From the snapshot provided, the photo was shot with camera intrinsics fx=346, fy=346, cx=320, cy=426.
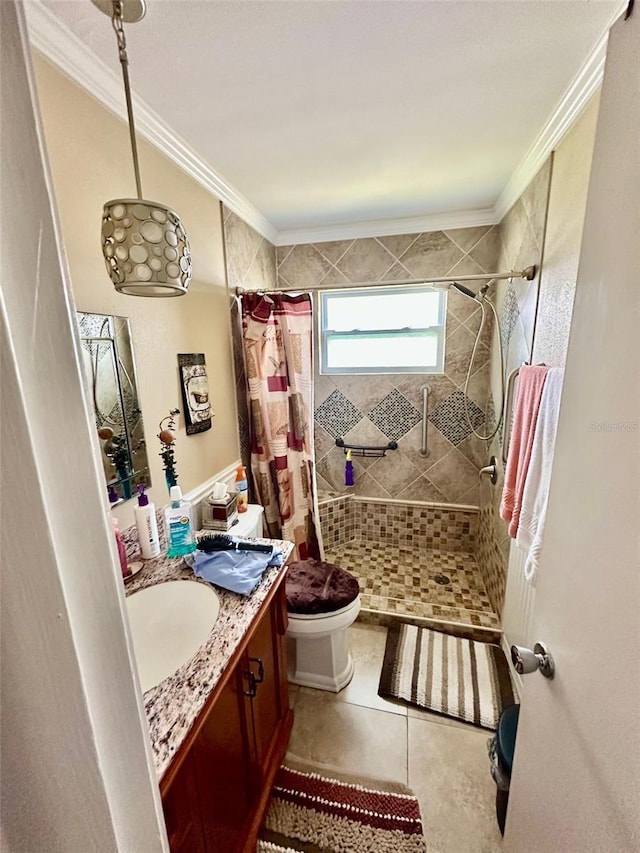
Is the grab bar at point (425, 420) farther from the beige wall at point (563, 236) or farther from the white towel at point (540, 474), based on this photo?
the white towel at point (540, 474)

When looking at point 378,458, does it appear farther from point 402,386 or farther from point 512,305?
point 512,305

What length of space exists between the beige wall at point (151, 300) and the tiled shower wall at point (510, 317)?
1.57m

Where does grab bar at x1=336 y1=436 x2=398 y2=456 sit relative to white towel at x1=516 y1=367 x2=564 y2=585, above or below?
below

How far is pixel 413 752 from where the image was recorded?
1.44 m

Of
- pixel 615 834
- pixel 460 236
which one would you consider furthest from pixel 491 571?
pixel 460 236

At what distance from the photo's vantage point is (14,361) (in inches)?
9.4

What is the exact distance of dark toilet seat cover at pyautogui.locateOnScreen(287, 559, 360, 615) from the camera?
1558 millimetres

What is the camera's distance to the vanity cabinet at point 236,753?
28.7 inches

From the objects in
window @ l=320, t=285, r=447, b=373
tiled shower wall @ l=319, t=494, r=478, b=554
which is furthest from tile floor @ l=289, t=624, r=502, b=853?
window @ l=320, t=285, r=447, b=373

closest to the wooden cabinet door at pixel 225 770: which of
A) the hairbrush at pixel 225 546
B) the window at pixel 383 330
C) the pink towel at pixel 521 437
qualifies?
the hairbrush at pixel 225 546

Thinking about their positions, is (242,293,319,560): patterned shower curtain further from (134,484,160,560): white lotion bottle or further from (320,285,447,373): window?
(134,484,160,560): white lotion bottle

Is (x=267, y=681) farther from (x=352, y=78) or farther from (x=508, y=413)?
(x=352, y=78)

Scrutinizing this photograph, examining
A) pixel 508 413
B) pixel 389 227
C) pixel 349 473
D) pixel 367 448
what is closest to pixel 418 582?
pixel 349 473

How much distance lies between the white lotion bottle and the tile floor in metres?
1.05
